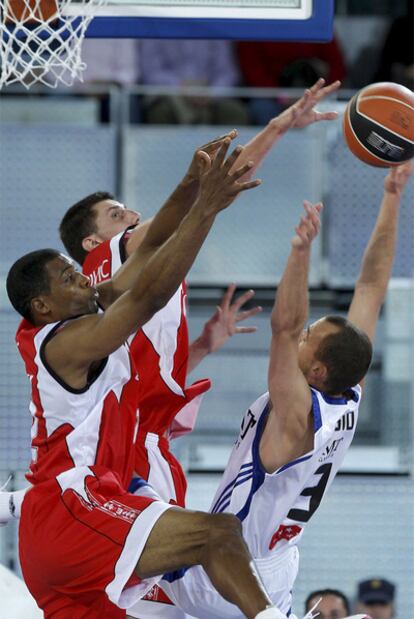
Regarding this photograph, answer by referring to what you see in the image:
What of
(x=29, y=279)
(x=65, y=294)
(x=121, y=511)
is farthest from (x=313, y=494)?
(x=29, y=279)

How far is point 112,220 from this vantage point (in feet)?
18.6

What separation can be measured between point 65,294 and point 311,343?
0.96 meters

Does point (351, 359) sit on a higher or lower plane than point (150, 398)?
higher

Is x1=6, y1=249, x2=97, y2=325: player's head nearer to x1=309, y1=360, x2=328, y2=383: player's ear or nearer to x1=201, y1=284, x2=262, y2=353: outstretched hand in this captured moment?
x1=309, y1=360, x2=328, y2=383: player's ear

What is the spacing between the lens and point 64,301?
462 cm

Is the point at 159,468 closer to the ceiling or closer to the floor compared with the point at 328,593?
closer to the ceiling

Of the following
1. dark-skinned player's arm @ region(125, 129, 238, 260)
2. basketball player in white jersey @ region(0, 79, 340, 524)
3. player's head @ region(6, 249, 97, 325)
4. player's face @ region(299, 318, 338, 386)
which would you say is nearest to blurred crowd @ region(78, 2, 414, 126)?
basketball player in white jersey @ region(0, 79, 340, 524)

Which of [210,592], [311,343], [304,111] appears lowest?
[210,592]

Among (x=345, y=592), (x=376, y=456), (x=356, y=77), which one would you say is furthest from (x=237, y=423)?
(x=356, y=77)

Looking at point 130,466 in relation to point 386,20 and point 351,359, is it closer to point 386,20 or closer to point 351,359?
point 351,359

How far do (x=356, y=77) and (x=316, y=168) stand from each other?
160cm

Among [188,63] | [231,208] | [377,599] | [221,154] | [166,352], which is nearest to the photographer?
[221,154]

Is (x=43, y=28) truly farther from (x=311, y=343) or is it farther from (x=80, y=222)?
A: (x=311, y=343)

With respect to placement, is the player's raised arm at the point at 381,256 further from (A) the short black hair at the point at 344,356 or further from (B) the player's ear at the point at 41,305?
(B) the player's ear at the point at 41,305
